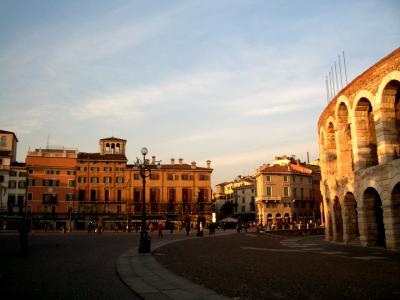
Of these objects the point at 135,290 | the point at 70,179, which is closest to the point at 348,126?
the point at 135,290

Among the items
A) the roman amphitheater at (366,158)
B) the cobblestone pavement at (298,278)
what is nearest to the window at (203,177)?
the roman amphitheater at (366,158)

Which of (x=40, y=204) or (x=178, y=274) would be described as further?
(x=40, y=204)

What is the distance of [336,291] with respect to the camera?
873 cm

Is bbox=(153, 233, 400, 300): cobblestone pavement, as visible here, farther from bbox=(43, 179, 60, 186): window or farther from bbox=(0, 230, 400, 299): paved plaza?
bbox=(43, 179, 60, 186): window

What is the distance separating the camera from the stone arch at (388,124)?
66.4 feet

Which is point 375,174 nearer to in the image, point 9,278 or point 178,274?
point 178,274

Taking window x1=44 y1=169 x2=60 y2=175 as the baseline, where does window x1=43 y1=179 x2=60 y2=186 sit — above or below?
below

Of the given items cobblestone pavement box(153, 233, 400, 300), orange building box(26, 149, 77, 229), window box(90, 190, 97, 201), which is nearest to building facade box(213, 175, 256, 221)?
window box(90, 190, 97, 201)

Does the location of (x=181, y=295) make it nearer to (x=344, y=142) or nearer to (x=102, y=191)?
(x=344, y=142)

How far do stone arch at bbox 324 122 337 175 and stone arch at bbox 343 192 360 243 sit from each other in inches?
183

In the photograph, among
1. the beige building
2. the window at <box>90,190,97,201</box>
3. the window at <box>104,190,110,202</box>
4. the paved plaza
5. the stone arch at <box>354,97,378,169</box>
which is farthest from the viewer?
the window at <box>104,190,110,202</box>

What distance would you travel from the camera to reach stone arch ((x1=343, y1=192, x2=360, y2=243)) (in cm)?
2581

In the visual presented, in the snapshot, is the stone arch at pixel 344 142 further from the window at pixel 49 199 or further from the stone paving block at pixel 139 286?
the window at pixel 49 199

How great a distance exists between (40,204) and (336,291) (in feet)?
244
